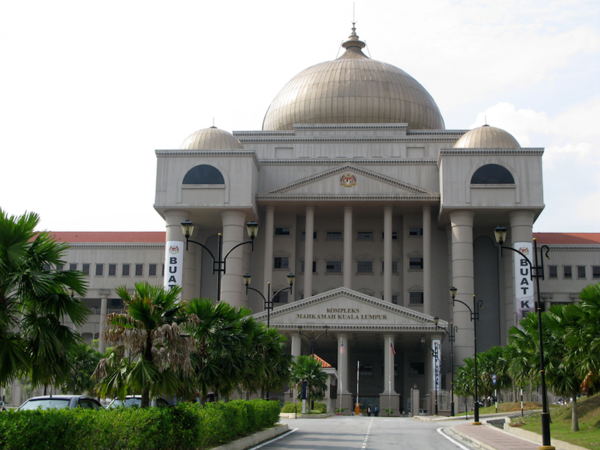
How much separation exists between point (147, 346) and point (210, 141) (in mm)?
55153

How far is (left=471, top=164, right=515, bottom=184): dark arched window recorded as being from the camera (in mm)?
Answer: 69438

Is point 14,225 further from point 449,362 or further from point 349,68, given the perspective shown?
point 349,68

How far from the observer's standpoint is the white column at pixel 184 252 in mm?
69750

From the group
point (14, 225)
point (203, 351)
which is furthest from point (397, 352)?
point (14, 225)

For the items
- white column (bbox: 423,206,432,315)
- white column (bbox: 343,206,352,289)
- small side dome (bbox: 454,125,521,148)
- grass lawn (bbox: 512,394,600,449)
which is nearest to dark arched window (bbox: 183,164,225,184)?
white column (bbox: 343,206,352,289)

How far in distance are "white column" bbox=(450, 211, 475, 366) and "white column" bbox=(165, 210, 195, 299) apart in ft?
85.0

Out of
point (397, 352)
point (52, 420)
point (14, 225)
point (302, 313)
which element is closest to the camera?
point (52, 420)

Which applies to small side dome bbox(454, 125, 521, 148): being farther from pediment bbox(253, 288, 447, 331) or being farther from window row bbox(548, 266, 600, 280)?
pediment bbox(253, 288, 447, 331)

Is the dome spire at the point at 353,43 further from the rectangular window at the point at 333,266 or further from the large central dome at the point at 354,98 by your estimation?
the rectangular window at the point at 333,266

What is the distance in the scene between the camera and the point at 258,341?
31.9 meters

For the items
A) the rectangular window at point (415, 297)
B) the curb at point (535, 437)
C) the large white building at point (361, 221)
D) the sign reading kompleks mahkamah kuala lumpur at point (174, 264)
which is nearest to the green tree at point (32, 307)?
the curb at point (535, 437)

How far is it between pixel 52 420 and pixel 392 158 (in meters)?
66.6

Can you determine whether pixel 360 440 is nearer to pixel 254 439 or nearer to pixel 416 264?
pixel 254 439

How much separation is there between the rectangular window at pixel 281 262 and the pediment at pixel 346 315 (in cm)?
1611
